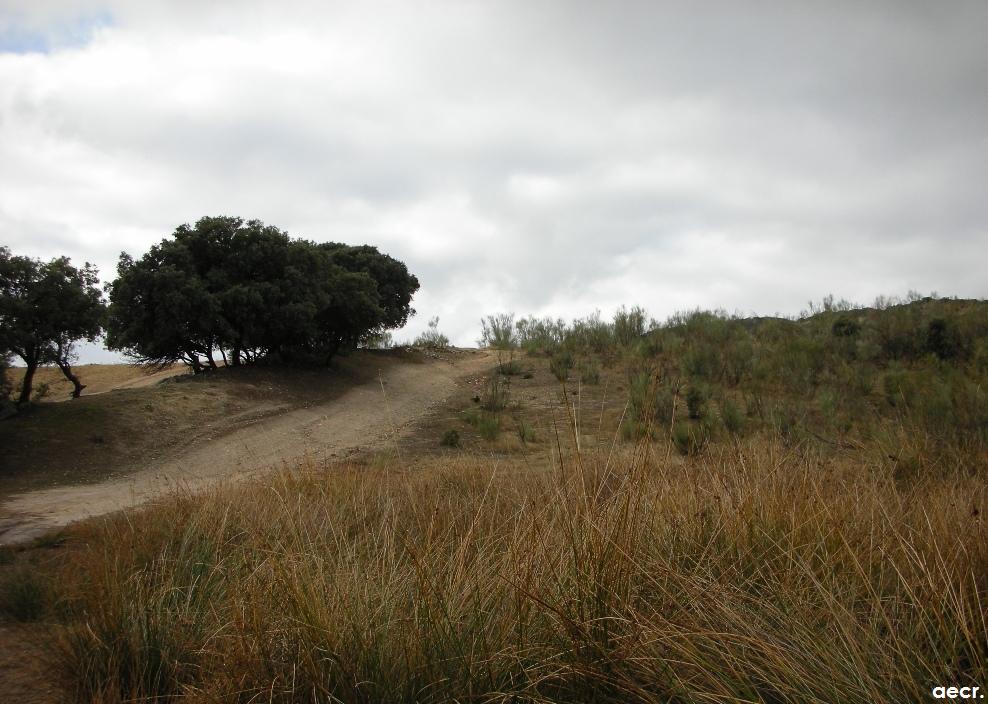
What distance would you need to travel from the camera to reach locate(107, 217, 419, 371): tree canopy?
63.6ft

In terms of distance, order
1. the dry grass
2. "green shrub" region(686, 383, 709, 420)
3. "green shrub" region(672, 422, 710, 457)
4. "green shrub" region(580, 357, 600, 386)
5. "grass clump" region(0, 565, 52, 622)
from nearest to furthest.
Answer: the dry grass → "grass clump" region(0, 565, 52, 622) → "green shrub" region(672, 422, 710, 457) → "green shrub" region(686, 383, 709, 420) → "green shrub" region(580, 357, 600, 386)

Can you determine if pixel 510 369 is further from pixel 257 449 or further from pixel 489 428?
pixel 257 449

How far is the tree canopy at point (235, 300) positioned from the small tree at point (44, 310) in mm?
2010

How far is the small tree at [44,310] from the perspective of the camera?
14477mm

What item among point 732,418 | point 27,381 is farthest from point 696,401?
point 27,381

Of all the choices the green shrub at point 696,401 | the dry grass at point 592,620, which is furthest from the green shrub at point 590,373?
the dry grass at point 592,620

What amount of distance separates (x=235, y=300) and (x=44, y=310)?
19.9 feet

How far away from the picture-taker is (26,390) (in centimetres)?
1552

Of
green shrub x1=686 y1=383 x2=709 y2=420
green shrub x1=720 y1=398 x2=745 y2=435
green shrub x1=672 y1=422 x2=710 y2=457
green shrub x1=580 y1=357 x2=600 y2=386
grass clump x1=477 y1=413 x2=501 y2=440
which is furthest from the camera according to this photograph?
green shrub x1=580 y1=357 x2=600 y2=386

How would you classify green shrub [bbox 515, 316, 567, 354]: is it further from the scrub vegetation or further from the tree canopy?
the scrub vegetation

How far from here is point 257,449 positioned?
13727 millimetres

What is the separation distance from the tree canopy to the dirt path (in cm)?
304

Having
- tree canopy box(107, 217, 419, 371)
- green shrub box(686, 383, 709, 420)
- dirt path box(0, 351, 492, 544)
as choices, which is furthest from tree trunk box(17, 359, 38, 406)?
green shrub box(686, 383, 709, 420)

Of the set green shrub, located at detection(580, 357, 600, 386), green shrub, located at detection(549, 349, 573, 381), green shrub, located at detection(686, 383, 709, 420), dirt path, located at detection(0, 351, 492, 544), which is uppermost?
green shrub, located at detection(549, 349, 573, 381)
